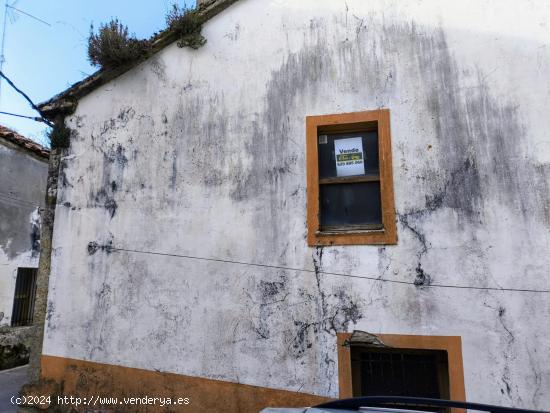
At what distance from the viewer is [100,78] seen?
6.12 m

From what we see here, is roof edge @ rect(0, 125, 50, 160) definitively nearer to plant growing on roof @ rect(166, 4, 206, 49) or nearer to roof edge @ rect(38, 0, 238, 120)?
roof edge @ rect(38, 0, 238, 120)

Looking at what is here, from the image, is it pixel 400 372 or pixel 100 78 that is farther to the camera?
pixel 100 78

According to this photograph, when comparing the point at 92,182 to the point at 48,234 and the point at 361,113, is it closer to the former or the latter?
→ the point at 48,234

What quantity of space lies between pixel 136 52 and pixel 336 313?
180 inches

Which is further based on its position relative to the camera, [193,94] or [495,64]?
[193,94]

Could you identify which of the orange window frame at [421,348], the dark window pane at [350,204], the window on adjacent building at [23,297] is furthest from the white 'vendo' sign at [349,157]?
the window on adjacent building at [23,297]

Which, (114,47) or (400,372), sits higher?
(114,47)

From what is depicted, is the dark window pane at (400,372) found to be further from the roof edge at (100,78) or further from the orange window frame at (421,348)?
the roof edge at (100,78)

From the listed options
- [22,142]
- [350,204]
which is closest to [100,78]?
[350,204]

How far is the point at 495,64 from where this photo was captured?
464cm

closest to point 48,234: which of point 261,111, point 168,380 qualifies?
point 168,380

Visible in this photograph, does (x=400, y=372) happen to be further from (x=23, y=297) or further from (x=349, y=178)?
(x=23, y=297)

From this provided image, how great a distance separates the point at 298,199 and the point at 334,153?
2.63 feet

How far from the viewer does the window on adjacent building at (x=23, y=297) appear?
977cm
